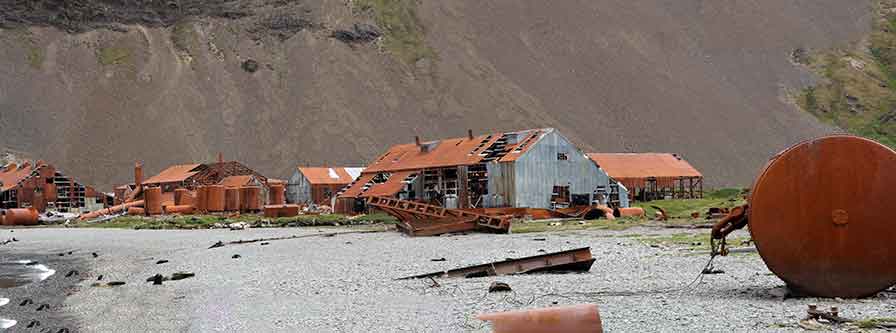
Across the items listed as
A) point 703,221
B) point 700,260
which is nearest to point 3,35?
A: point 703,221

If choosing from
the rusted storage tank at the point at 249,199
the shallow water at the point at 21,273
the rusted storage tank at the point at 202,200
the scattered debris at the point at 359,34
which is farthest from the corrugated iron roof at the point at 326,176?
the scattered debris at the point at 359,34

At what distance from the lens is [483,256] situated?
22.7 meters

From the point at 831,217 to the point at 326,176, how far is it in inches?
2455

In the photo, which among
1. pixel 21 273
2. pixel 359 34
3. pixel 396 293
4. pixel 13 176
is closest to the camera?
pixel 396 293

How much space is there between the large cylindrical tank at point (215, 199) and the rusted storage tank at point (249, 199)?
134cm

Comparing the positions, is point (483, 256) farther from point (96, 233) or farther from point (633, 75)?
point (633, 75)

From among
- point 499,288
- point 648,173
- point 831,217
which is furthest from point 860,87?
point 499,288

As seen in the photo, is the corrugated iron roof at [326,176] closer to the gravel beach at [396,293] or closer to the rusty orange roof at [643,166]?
the rusty orange roof at [643,166]

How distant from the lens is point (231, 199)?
6088 cm

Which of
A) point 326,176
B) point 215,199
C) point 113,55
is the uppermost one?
point 113,55

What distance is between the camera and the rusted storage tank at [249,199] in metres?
60.9

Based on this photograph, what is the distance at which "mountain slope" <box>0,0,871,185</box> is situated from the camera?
329 ft

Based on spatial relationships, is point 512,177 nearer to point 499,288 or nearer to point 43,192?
point 499,288

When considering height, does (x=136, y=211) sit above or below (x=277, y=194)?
below
